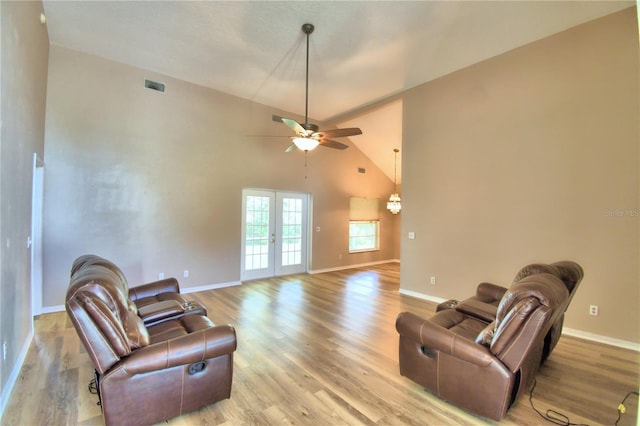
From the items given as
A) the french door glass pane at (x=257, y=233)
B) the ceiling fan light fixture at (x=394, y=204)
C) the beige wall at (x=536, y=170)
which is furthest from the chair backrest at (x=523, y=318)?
the ceiling fan light fixture at (x=394, y=204)

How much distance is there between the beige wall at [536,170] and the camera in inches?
140

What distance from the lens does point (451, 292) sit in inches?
200

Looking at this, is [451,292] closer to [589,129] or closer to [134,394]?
[589,129]

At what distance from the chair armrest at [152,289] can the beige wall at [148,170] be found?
175 cm

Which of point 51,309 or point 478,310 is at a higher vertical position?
point 478,310

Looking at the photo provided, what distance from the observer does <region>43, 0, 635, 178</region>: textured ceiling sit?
356 centimetres

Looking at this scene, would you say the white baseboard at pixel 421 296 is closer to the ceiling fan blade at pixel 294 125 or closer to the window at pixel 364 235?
the window at pixel 364 235

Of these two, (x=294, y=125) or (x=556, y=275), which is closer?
(x=556, y=275)

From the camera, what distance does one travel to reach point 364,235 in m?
8.87

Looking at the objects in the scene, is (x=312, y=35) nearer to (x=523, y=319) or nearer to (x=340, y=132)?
(x=340, y=132)

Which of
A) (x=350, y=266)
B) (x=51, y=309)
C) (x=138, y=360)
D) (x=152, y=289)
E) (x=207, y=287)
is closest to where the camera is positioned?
(x=138, y=360)

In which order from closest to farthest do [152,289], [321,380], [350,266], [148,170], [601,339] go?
1. [321,380]
2. [152,289]
3. [601,339]
4. [148,170]
5. [350,266]

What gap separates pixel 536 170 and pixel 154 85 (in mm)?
6300

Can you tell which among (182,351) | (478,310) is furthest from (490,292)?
(182,351)
